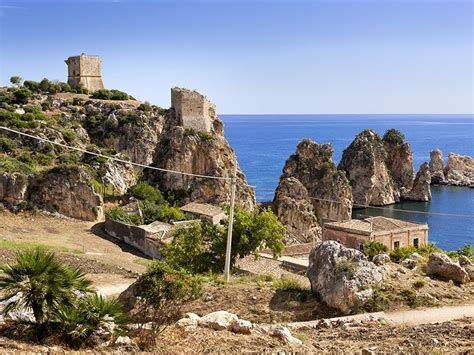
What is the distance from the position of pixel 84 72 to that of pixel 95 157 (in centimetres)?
3351

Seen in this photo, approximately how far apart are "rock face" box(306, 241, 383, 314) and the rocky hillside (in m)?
32.1

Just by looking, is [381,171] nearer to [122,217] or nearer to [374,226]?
[374,226]

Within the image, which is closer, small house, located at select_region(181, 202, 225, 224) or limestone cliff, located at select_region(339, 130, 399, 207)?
small house, located at select_region(181, 202, 225, 224)

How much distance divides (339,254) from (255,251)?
11.4m

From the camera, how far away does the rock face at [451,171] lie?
115875 mm

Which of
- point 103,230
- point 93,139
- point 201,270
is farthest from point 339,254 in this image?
point 93,139

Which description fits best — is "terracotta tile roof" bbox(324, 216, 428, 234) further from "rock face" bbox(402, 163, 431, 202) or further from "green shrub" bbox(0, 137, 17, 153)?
"rock face" bbox(402, 163, 431, 202)

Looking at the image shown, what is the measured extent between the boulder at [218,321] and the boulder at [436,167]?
114572 millimetres

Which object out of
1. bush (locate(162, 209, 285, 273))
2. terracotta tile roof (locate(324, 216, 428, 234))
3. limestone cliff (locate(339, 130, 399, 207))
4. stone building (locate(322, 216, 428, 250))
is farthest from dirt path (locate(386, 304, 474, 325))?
limestone cliff (locate(339, 130, 399, 207))

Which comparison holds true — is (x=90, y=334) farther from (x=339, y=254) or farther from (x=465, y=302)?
(x=465, y=302)

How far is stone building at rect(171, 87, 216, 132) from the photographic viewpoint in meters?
56.3

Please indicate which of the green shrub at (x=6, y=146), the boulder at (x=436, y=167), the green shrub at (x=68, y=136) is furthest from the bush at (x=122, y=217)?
the boulder at (x=436, y=167)

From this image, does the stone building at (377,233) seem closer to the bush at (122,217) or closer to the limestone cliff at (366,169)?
the bush at (122,217)

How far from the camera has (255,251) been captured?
84.3 feet
